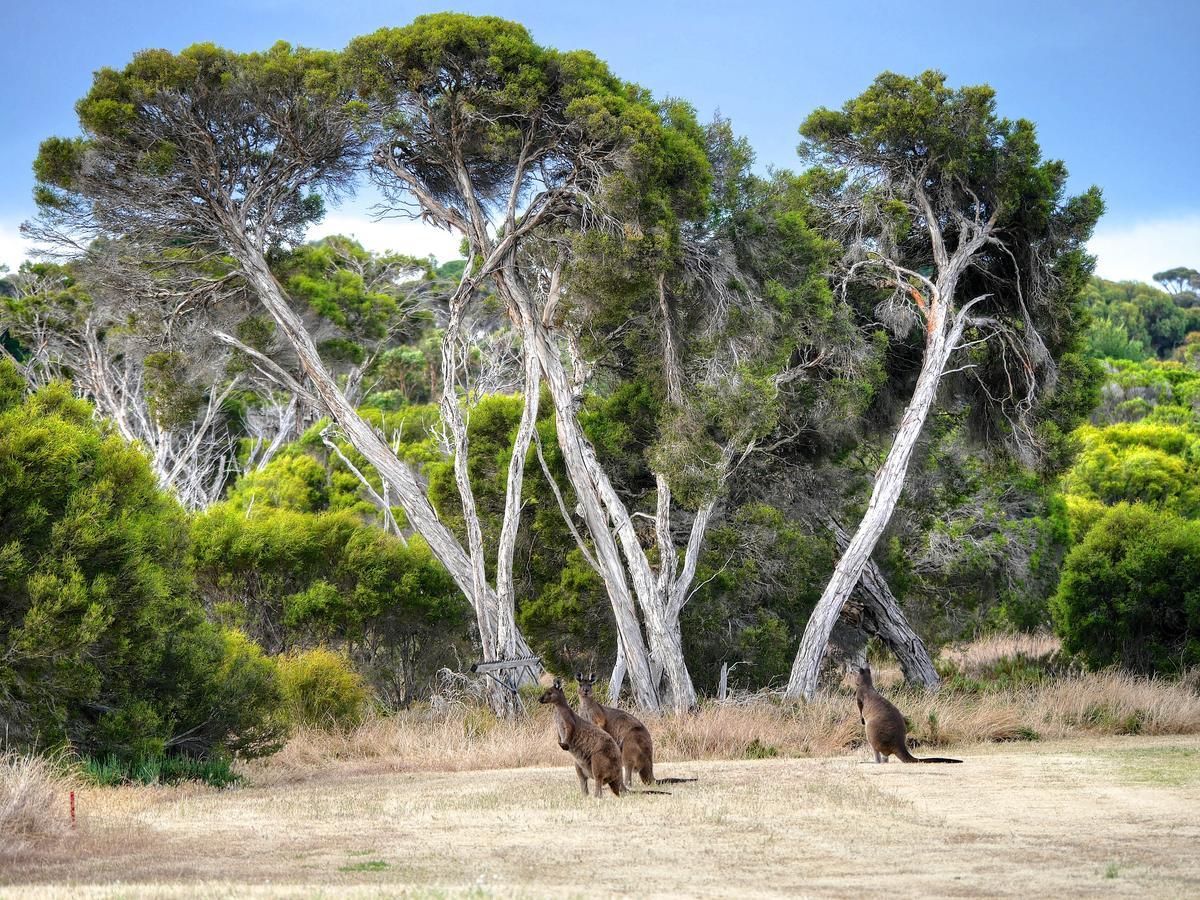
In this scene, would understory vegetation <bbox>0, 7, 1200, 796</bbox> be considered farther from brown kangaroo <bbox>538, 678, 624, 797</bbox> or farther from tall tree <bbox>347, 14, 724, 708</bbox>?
brown kangaroo <bbox>538, 678, 624, 797</bbox>

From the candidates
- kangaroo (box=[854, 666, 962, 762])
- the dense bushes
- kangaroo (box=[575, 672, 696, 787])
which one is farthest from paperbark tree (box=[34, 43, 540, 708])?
kangaroo (box=[575, 672, 696, 787])

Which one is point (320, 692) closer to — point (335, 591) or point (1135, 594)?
point (335, 591)

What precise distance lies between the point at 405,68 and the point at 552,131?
241cm

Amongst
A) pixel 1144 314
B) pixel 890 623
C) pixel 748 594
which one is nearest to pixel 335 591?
pixel 748 594

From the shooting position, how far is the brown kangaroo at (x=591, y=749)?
10.5 m

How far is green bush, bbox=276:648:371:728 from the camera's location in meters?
17.6

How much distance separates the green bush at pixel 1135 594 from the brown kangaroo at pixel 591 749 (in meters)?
14.7

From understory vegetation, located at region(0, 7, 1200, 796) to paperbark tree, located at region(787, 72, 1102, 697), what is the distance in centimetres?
8

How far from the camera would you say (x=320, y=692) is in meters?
17.8

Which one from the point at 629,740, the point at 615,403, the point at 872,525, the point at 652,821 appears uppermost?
the point at 615,403

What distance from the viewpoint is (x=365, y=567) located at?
22375 mm

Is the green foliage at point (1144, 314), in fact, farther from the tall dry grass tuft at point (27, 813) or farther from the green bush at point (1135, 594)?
the tall dry grass tuft at point (27, 813)

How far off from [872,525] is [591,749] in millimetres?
10905

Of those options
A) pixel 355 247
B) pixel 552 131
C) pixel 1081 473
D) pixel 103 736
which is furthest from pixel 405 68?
pixel 1081 473
